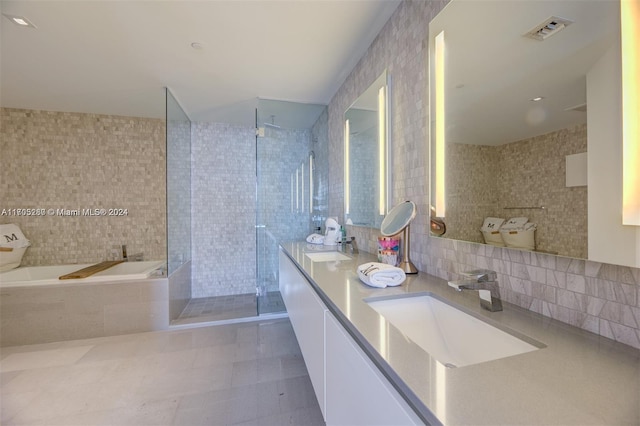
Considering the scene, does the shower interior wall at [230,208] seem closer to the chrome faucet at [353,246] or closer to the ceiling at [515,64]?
the chrome faucet at [353,246]

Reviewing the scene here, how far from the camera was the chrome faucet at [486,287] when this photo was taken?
0.86 meters

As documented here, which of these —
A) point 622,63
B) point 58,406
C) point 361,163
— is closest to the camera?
point 622,63

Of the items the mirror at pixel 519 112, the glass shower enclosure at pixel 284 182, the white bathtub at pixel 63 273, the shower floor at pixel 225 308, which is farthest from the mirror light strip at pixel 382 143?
the white bathtub at pixel 63 273

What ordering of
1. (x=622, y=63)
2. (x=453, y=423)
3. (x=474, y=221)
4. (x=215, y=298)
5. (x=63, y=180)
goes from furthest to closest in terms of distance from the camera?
(x=215, y=298) → (x=63, y=180) → (x=474, y=221) → (x=622, y=63) → (x=453, y=423)

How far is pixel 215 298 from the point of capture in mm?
3686

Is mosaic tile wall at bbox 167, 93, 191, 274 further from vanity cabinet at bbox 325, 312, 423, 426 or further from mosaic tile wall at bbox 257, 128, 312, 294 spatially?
vanity cabinet at bbox 325, 312, 423, 426

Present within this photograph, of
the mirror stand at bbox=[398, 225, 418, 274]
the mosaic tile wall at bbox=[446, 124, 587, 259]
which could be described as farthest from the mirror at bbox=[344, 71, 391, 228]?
the mosaic tile wall at bbox=[446, 124, 587, 259]

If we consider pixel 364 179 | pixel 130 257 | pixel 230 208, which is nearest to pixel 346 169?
pixel 364 179

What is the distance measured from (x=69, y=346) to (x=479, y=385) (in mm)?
3489

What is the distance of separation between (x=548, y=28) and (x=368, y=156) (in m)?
1.27

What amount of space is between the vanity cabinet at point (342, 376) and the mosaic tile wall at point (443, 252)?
0.61 m

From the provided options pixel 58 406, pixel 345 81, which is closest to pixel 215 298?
pixel 58 406

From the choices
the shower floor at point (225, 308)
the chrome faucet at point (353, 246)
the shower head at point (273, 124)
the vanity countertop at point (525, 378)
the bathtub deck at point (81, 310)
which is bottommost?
the shower floor at point (225, 308)

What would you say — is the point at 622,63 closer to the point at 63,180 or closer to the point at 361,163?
the point at 361,163
